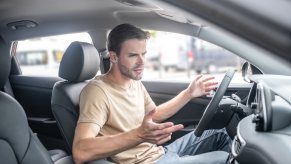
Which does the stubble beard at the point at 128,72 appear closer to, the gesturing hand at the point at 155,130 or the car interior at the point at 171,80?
the car interior at the point at 171,80

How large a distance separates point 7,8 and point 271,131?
1.78 meters

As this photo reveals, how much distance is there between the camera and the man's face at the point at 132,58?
2.29m

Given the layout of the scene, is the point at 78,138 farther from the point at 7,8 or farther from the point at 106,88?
the point at 7,8

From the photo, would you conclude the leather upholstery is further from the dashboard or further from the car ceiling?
the dashboard

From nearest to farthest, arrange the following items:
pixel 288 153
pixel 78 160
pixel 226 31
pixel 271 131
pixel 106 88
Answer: pixel 226 31 < pixel 288 153 < pixel 271 131 < pixel 78 160 < pixel 106 88

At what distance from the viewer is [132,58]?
230cm

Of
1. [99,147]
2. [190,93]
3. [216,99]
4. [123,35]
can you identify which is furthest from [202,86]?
[99,147]

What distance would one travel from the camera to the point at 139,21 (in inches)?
113

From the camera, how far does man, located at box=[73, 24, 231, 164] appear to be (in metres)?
1.98

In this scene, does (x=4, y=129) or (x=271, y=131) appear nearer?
(x=271, y=131)

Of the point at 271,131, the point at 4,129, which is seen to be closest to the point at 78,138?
the point at 4,129

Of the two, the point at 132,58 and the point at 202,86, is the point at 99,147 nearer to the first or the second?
the point at 132,58

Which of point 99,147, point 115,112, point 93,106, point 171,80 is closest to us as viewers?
point 99,147

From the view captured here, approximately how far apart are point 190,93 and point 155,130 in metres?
0.93
